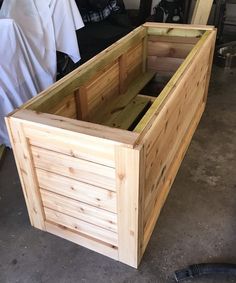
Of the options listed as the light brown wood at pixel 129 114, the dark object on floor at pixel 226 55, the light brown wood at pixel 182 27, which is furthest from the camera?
the dark object on floor at pixel 226 55

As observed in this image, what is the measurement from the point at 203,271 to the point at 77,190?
24.7 inches

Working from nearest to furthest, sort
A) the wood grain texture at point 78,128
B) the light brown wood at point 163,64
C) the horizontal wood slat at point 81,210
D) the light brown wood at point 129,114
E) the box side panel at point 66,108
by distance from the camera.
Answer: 1. the wood grain texture at point 78,128
2. the horizontal wood slat at point 81,210
3. the box side panel at point 66,108
4. the light brown wood at point 129,114
5. the light brown wood at point 163,64

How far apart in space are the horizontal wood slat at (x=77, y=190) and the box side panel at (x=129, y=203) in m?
0.05

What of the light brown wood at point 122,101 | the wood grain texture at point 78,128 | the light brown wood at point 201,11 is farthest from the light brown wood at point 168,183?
the light brown wood at point 201,11

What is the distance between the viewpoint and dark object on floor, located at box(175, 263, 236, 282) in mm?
1287

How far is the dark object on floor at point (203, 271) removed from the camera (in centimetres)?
129

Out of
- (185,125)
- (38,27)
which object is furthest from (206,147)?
(38,27)

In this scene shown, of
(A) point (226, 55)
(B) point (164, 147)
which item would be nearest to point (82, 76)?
(B) point (164, 147)

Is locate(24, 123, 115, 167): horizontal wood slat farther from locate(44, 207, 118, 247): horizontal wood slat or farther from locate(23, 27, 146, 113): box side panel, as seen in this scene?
locate(44, 207, 118, 247): horizontal wood slat

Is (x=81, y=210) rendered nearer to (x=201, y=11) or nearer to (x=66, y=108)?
(x=66, y=108)

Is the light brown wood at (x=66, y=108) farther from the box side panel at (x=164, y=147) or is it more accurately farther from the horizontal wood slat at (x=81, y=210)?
the box side panel at (x=164, y=147)

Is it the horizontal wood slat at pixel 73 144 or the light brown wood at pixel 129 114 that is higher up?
the horizontal wood slat at pixel 73 144

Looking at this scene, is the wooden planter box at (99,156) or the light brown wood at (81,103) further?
the light brown wood at (81,103)

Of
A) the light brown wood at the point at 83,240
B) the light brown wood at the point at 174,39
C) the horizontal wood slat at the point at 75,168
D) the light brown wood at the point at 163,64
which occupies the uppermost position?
the light brown wood at the point at 174,39
